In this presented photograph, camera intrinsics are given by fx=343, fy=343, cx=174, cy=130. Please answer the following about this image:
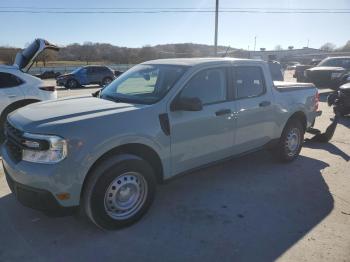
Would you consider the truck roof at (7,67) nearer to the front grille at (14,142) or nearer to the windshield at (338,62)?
the front grille at (14,142)

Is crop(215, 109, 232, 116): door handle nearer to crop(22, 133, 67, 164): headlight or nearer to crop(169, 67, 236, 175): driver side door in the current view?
crop(169, 67, 236, 175): driver side door

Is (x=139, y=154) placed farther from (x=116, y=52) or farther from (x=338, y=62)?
(x=116, y=52)

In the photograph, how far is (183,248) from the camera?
135 inches

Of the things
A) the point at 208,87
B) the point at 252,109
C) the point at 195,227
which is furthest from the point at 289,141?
the point at 195,227

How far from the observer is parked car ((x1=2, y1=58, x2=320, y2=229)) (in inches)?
128

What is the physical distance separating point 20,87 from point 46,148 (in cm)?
478

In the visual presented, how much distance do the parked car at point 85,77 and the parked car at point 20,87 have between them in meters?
15.8

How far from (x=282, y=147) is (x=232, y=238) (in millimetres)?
2673

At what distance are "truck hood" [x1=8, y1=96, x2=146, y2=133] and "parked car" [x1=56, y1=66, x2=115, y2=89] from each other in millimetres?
20106

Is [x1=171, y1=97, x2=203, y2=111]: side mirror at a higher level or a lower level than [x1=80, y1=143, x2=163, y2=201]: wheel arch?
higher

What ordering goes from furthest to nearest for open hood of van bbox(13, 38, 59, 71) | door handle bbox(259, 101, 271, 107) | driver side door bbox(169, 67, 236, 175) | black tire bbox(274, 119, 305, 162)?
1. open hood of van bbox(13, 38, 59, 71)
2. black tire bbox(274, 119, 305, 162)
3. door handle bbox(259, 101, 271, 107)
4. driver side door bbox(169, 67, 236, 175)

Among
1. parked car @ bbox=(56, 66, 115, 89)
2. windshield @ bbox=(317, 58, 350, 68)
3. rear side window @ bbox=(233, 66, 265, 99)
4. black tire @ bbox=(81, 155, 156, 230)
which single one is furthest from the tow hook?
parked car @ bbox=(56, 66, 115, 89)

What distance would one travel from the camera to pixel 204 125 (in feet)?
14.2

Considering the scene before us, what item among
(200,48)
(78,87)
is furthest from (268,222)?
(200,48)
